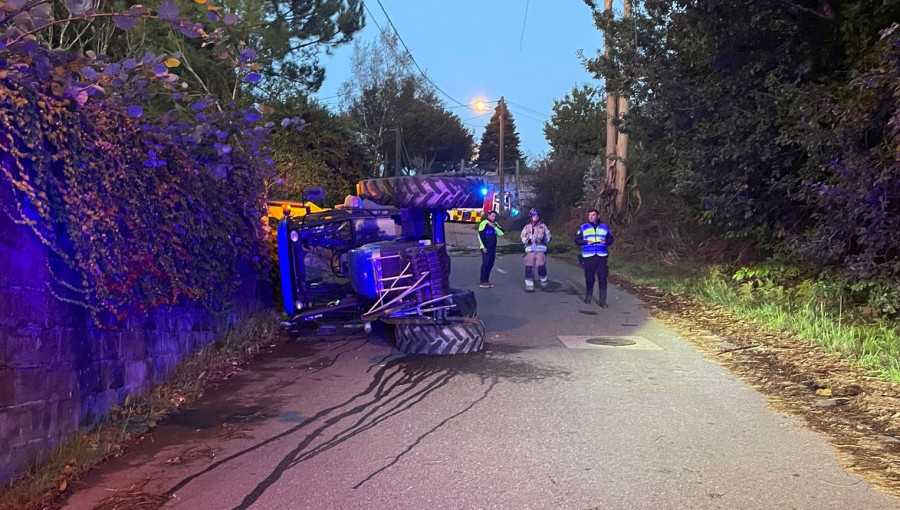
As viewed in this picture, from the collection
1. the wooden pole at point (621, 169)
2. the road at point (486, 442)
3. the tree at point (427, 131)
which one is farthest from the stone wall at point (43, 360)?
the tree at point (427, 131)

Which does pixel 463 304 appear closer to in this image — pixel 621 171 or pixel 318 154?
pixel 318 154

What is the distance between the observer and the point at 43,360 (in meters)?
4.39

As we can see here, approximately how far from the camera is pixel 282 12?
24.3m

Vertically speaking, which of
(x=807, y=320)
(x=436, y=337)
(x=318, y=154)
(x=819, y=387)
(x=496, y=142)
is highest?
(x=496, y=142)

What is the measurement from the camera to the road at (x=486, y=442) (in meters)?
4.11

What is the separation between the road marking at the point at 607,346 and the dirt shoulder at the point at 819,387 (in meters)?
0.63

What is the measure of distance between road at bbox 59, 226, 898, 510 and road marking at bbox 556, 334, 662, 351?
37 centimetres

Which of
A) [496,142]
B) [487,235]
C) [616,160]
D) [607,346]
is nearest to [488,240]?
[487,235]

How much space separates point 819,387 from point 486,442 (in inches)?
144

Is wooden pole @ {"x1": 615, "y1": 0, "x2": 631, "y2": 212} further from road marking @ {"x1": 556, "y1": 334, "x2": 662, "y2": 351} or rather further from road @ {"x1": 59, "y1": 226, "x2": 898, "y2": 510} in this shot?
road @ {"x1": 59, "y1": 226, "x2": 898, "y2": 510}

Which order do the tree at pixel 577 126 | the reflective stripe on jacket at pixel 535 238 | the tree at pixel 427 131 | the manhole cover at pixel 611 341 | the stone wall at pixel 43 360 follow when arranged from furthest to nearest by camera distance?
1. the tree at pixel 427 131
2. the tree at pixel 577 126
3. the reflective stripe on jacket at pixel 535 238
4. the manhole cover at pixel 611 341
5. the stone wall at pixel 43 360

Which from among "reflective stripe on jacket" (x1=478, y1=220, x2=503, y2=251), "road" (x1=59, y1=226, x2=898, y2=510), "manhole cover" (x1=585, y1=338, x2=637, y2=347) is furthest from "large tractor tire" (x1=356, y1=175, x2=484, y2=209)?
"reflective stripe on jacket" (x1=478, y1=220, x2=503, y2=251)

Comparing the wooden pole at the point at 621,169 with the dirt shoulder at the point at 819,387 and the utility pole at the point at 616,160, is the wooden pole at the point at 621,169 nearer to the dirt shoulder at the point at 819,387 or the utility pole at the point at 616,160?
the utility pole at the point at 616,160

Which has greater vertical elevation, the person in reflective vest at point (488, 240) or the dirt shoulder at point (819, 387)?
the person in reflective vest at point (488, 240)
